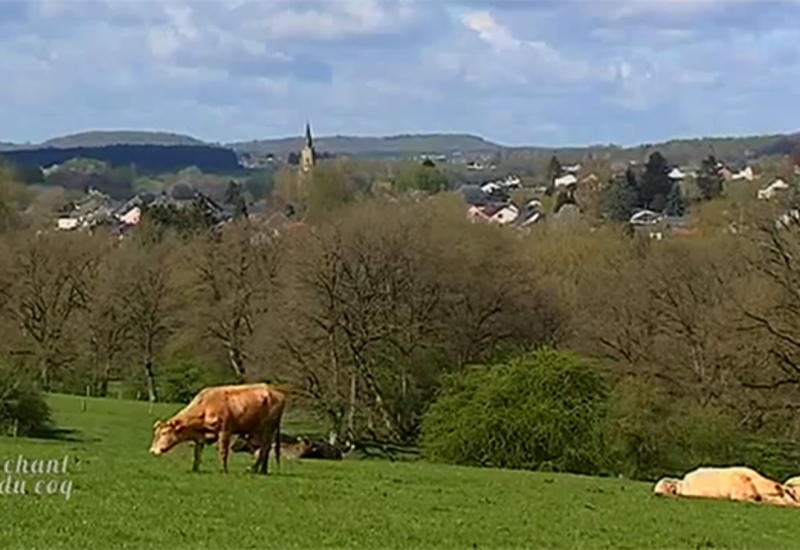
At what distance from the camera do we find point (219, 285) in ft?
286

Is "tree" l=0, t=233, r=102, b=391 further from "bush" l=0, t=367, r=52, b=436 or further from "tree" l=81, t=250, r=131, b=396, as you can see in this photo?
"bush" l=0, t=367, r=52, b=436

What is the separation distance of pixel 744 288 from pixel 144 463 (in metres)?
45.7

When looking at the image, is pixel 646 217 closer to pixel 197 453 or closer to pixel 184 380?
pixel 184 380

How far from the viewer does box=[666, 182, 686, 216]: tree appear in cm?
18599

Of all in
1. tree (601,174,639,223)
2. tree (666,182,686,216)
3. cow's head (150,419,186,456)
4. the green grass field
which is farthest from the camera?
tree (666,182,686,216)

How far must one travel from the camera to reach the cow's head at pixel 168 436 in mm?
23328

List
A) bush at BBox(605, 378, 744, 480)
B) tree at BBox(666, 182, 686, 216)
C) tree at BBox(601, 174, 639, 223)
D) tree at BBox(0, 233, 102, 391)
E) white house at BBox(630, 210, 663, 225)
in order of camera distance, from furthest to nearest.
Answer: tree at BBox(666, 182, 686, 216)
tree at BBox(601, 174, 639, 223)
white house at BBox(630, 210, 663, 225)
tree at BBox(0, 233, 102, 391)
bush at BBox(605, 378, 744, 480)

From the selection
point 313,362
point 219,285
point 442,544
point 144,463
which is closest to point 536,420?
point 313,362

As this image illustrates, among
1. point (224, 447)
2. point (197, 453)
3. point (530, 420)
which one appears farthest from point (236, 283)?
point (224, 447)

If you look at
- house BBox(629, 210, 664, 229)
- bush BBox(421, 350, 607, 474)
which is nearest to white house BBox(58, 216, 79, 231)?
house BBox(629, 210, 664, 229)

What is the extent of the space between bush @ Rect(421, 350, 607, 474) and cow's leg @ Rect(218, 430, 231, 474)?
980 inches

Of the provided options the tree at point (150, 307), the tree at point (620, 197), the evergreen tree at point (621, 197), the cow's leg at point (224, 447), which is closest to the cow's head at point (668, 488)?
the cow's leg at point (224, 447)

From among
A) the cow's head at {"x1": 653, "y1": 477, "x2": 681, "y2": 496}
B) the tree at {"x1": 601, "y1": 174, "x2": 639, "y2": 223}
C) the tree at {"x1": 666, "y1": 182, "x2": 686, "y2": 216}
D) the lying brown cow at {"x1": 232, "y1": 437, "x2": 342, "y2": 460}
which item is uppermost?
the cow's head at {"x1": 653, "y1": 477, "x2": 681, "y2": 496}

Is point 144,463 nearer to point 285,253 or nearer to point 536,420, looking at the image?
point 536,420
